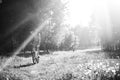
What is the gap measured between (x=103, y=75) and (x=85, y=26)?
82.0 metres

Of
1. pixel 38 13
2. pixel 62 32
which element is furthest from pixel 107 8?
pixel 38 13

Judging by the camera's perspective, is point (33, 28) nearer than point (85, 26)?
Yes

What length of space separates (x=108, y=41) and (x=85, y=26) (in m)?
61.1

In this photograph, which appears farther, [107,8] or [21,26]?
[107,8]

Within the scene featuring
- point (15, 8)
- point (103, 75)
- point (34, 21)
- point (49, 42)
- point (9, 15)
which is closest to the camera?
point (103, 75)

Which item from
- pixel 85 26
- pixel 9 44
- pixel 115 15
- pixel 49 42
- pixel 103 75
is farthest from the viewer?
pixel 85 26

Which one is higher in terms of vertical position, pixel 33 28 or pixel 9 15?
pixel 9 15

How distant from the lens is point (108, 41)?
25875 mm

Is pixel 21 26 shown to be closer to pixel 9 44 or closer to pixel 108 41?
pixel 9 44

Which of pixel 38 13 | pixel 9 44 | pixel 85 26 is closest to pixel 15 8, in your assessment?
pixel 38 13

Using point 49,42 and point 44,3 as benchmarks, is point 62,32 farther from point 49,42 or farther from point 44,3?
point 44,3

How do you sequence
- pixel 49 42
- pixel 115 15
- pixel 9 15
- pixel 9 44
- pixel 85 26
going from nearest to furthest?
pixel 9 15 < pixel 9 44 < pixel 115 15 < pixel 49 42 < pixel 85 26

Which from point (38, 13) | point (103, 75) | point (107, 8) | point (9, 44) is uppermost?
point (107, 8)

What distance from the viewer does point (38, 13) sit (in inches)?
539
